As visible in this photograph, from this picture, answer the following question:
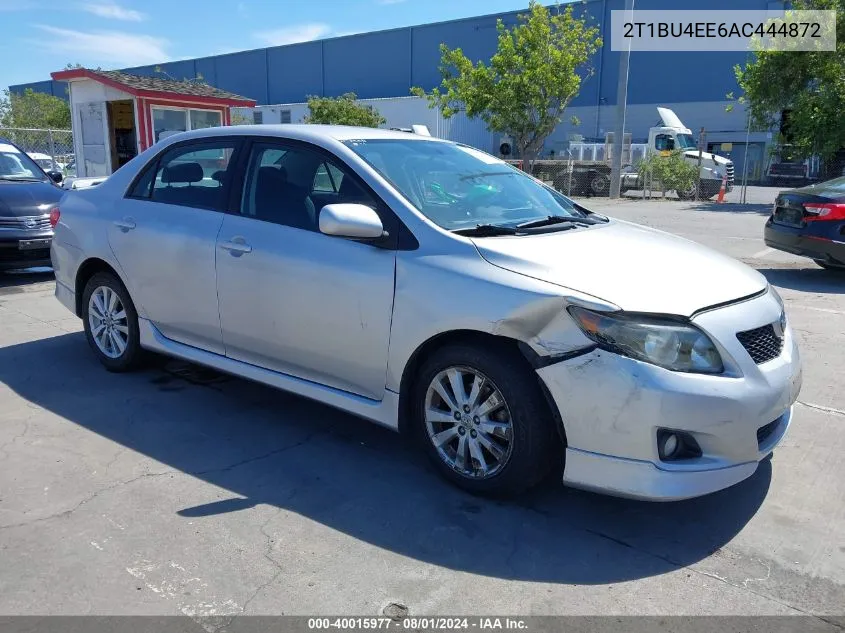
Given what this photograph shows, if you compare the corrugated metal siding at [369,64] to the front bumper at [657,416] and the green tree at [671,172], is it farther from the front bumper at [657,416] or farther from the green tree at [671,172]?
the front bumper at [657,416]

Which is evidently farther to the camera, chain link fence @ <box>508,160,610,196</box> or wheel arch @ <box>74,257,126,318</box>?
chain link fence @ <box>508,160,610,196</box>

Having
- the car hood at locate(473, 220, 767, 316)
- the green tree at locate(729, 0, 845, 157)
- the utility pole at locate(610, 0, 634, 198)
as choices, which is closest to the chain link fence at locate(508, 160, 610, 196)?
the utility pole at locate(610, 0, 634, 198)

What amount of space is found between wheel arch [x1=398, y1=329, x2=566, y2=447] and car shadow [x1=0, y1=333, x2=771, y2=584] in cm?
41

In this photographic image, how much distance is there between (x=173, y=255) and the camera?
447cm

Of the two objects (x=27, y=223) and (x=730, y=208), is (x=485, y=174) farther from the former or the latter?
(x=730, y=208)

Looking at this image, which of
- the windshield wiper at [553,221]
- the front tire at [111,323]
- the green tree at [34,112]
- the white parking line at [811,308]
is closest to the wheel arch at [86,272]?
the front tire at [111,323]

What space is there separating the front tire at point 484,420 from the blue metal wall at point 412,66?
35.9 metres

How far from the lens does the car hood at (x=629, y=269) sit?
9.90 ft

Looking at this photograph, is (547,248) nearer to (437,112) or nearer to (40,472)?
(40,472)

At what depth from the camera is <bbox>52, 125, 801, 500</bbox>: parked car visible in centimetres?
293

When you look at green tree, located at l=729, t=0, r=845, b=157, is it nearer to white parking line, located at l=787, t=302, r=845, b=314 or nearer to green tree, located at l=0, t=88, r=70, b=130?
white parking line, located at l=787, t=302, r=845, b=314

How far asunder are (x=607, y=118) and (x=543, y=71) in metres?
26.2

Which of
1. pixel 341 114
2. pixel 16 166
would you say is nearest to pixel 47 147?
pixel 341 114

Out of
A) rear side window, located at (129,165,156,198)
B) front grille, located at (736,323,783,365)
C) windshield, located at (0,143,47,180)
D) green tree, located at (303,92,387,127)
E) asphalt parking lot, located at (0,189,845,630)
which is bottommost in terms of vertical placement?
asphalt parking lot, located at (0,189,845,630)
